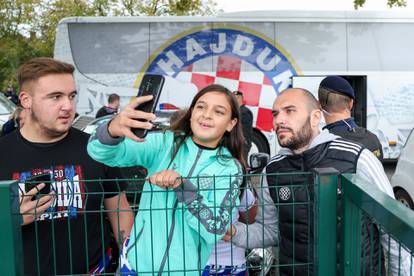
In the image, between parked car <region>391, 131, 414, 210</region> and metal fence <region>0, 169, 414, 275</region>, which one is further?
parked car <region>391, 131, 414, 210</region>

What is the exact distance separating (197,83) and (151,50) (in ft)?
3.95

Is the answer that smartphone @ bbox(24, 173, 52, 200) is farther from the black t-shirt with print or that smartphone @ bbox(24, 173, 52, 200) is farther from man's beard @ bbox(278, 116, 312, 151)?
man's beard @ bbox(278, 116, 312, 151)

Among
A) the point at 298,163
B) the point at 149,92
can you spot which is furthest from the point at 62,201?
the point at 298,163

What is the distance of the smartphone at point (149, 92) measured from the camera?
4.76ft

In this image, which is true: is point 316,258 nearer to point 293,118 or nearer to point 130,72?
point 293,118

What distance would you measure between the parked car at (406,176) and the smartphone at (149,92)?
12.7 feet

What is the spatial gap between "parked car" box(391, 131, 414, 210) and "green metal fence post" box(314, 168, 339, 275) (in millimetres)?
3411

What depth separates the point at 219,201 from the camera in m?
1.57

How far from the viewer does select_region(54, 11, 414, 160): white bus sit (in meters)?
9.14

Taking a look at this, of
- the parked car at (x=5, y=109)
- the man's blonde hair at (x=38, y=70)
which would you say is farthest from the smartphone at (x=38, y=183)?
the parked car at (x=5, y=109)

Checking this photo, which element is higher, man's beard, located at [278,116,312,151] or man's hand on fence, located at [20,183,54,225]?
man's beard, located at [278,116,312,151]

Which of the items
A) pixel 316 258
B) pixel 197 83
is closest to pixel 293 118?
pixel 316 258

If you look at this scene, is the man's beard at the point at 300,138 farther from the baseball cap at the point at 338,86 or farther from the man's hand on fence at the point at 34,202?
the baseball cap at the point at 338,86

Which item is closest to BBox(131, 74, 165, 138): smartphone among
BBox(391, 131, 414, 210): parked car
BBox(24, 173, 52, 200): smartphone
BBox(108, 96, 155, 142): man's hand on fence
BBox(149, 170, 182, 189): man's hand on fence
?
BBox(108, 96, 155, 142): man's hand on fence
